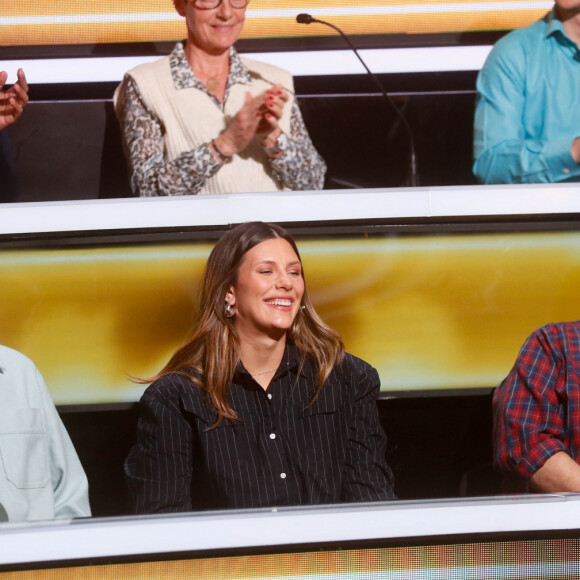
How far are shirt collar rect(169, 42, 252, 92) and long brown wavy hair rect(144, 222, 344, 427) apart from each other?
0.40 meters

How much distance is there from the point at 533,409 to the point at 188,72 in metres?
1.01

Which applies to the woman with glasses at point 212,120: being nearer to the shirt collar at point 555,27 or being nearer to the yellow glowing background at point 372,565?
the shirt collar at point 555,27

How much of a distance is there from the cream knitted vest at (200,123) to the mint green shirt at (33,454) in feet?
1.79

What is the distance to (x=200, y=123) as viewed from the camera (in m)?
1.90

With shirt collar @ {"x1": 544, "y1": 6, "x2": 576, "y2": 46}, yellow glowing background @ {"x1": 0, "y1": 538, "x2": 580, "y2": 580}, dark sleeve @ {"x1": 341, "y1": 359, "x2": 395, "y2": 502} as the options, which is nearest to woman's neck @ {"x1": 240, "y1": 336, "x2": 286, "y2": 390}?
dark sleeve @ {"x1": 341, "y1": 359, "x2": 395, "y2": 502}

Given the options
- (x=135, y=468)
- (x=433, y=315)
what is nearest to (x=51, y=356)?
(x=135, y=468)

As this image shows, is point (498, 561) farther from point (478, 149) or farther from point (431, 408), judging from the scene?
point (478, 149)

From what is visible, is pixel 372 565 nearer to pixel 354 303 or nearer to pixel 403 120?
pixel 354 303

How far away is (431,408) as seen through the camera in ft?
6.06

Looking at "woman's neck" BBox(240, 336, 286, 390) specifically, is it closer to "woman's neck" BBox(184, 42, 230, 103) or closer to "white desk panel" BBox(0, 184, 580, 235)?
"white desk panel" BBox(0, 184, 580, 235)

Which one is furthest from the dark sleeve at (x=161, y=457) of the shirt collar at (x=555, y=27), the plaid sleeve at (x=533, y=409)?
the shirt collar at (x=555, y=27)

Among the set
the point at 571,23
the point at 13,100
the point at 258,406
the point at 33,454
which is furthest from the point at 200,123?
the point at 571,23

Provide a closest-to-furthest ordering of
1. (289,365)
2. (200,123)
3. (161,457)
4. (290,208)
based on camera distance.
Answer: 1. (161,457)
2. (289,365)
3. (290,208)
4. (200,123)

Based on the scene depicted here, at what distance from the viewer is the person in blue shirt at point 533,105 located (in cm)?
191
